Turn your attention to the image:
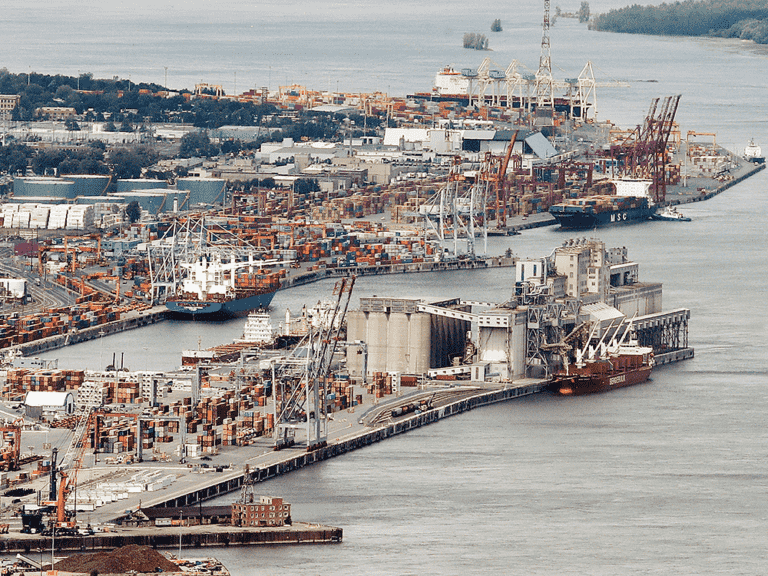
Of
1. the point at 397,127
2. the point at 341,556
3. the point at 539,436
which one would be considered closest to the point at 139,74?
the point at 397,127

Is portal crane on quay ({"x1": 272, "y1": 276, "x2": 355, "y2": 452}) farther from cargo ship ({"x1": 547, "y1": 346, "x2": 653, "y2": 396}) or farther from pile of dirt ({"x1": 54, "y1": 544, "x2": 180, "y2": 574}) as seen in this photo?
pile of dirt ({"x1": 54, "y1": 544, "x2": 180, "y2": 574})

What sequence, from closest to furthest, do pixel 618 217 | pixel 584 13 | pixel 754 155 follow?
pixel 618 217, pixel 754 155, pixel 584 13

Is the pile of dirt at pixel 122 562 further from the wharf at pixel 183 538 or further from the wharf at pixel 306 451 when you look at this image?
the wharf at pixel 306 451

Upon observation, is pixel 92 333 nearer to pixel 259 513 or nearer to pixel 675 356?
pixel 675 356

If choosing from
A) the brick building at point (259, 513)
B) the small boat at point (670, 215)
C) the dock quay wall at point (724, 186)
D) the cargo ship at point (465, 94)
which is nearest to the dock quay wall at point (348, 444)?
the brick building at point (259, 513)

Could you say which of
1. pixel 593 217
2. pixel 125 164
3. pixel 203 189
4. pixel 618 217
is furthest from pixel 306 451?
pixel 125 164

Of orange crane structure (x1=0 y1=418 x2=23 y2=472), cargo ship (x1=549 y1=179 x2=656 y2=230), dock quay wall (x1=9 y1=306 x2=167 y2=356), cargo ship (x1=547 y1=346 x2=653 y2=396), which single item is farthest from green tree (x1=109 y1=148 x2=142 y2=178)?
orange crane structure (x1=0 y1=418 x2=23 y2=472)
